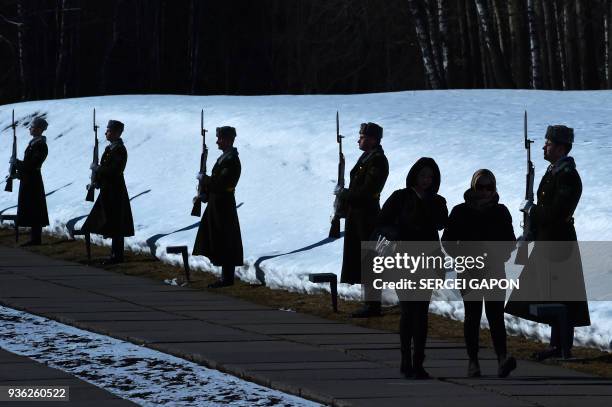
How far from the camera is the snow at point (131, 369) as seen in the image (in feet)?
34.8

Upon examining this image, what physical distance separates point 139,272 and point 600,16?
2239 cm

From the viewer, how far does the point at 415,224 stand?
37.3 ft

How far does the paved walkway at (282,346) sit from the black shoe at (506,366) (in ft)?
0.21

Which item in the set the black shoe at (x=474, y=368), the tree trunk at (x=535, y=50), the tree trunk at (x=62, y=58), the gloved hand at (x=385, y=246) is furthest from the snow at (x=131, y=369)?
the tree trunk at (x=62, y=58)

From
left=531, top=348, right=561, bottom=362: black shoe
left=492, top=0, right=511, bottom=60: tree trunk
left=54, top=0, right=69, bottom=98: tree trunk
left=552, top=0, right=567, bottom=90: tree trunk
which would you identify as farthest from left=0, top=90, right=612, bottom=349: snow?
left=54, top=0, right=69, bottom=98: tree trunk

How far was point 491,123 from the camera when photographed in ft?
76.2

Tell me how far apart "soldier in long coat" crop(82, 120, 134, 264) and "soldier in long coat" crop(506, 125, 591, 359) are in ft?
26.9

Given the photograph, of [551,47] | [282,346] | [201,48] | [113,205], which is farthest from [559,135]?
[201,48]

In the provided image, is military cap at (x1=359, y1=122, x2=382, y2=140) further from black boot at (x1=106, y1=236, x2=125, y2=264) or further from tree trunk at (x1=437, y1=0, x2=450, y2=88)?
tree trunk at (x1=437, y1=0, x2=450, y2=88)

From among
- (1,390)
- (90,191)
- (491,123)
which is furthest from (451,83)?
(1,390)

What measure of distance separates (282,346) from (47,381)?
2328mm

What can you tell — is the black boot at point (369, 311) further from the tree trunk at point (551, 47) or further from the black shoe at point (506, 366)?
the tree trunk at point (551, 47)

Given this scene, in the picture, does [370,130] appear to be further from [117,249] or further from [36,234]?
[36,234]

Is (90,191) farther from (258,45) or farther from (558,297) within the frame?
(258,45)
